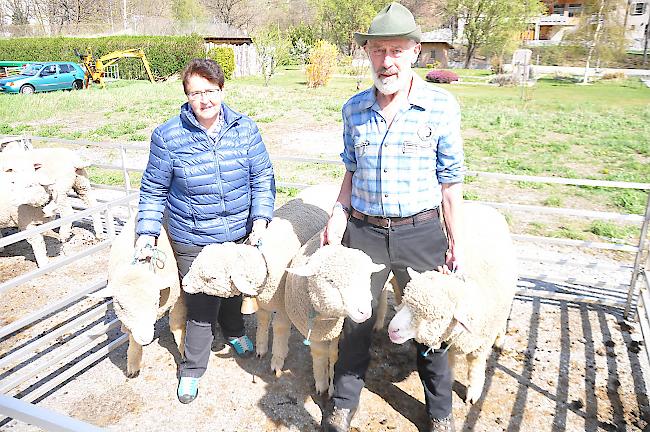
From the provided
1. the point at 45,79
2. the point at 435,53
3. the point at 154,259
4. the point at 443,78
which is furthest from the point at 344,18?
the point at 154,259

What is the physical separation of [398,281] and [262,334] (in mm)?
1437

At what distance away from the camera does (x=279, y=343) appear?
11.8 feet

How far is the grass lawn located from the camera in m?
8.16

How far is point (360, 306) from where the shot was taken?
2.55 meters

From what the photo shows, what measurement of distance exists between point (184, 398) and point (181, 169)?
156cm

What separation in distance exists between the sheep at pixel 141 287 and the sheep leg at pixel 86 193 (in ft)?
10.2

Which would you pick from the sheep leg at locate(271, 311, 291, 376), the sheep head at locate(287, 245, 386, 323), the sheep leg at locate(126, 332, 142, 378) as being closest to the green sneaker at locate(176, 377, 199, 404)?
the sheep leg at locate(126, 332, 142, 378)

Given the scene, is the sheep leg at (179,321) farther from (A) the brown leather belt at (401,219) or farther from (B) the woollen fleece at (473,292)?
(B) the woollen fleece at (473,292)

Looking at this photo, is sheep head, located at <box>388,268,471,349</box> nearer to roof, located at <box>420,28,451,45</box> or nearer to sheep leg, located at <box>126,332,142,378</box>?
sheep leg, located at <box>126,332,142,378</box>

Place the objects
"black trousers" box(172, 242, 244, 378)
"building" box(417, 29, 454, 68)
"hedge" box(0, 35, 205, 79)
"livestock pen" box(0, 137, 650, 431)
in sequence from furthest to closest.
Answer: "building" box(417, 29, 454, 68), "hedge" box(0, 35, 205, 79), "black trousers" box(172, 242, 244, 378), "livestock pen" box(0, 137, 650, 431)

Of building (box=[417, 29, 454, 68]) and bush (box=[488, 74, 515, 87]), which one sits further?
building (box=[417, 29, 454, 68])

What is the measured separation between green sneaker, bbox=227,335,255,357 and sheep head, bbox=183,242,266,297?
37.2 inches

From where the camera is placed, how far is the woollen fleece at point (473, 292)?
246 centimetres

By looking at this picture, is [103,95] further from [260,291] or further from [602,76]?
[602,76]
